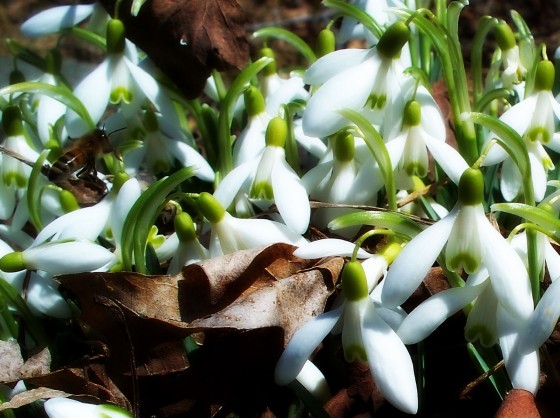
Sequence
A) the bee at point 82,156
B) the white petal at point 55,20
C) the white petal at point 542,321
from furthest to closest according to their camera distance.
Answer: the white petal at point 55,20, the bee at point 82,156, the white petal at point 542,321

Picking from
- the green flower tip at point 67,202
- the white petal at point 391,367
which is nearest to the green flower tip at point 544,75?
the white petal at point 391,367

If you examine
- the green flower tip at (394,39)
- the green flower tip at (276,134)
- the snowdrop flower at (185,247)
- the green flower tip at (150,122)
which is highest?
the green flower tip at (394,39)

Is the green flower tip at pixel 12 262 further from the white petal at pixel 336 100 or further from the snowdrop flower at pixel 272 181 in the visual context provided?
the white petal at pixel 336 100

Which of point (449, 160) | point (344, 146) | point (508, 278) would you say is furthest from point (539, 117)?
point (508, 278)

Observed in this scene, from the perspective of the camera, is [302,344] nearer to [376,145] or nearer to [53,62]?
[376,145]

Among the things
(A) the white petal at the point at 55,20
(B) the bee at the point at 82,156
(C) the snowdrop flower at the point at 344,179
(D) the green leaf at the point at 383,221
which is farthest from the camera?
(A) the white petal at the point at 55,20

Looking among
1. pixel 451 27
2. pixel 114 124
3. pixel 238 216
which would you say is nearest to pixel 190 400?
pixel 238 216
